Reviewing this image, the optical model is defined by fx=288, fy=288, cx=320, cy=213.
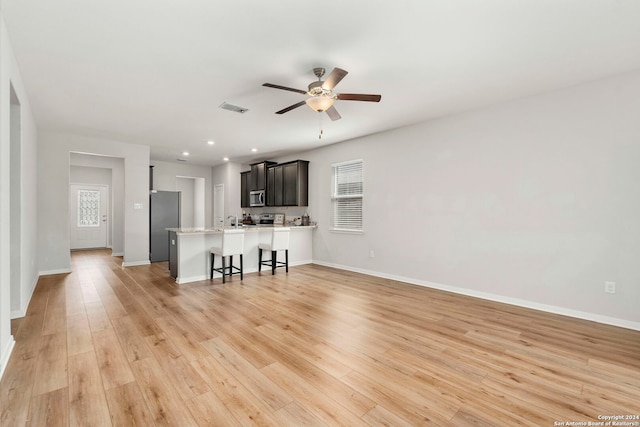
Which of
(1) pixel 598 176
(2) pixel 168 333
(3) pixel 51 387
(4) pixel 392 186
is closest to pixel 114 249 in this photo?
(2) pixel 168 333

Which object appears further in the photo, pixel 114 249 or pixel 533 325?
pixel 114 249

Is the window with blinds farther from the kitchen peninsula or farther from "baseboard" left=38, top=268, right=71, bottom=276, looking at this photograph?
"baseboard" left=38, top=268, right=71, bottom=276

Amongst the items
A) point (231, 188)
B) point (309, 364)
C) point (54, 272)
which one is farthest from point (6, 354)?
point (231, 188)

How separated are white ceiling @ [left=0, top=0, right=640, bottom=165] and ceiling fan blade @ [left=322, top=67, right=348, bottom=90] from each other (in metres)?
0.26

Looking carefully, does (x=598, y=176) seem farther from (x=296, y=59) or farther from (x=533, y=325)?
(x=296, y=59)

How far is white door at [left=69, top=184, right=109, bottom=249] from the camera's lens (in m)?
8.98

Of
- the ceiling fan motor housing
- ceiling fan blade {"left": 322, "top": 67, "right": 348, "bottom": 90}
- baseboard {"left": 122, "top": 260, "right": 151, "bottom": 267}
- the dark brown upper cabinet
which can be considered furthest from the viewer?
the dark brown upper cabinet

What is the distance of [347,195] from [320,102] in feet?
10.8

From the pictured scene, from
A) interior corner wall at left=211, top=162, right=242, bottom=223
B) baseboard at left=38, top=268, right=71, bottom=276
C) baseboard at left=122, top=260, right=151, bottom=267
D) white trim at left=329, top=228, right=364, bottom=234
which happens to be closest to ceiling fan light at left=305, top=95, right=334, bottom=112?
white trim at left=329, top=228, right=364, bottom=234

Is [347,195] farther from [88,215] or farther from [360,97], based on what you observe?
[88,215]

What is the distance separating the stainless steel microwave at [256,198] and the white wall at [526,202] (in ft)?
11.7

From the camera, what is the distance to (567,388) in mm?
2035

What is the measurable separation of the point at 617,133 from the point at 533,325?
90.8 inches

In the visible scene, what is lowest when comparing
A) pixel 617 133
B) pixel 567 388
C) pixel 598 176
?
pixel 567 388
